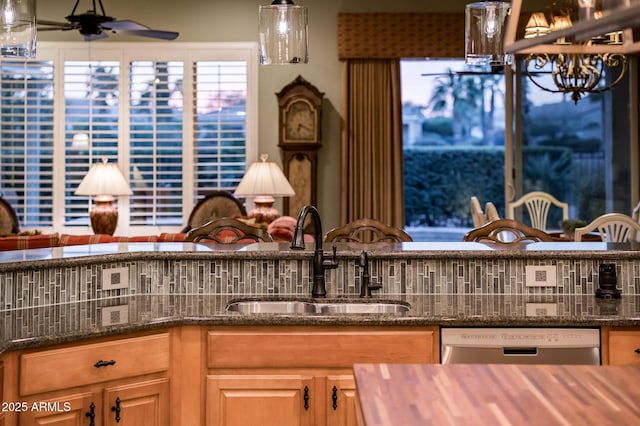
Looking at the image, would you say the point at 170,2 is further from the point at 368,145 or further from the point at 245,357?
the point at 245,357

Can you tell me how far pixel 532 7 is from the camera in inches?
327

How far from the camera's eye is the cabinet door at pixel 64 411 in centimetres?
240

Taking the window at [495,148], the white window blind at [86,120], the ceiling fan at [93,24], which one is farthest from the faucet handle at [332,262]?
the window at [495,148]

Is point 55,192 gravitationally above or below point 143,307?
above

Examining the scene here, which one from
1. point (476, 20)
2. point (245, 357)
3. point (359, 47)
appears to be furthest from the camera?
point (359, 47)

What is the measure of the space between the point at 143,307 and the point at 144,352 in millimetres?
325

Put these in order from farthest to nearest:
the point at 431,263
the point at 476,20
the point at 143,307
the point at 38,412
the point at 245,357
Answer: the point at 431,263
the point at 143,307
the point at 245,357
the point at 476,20
the point at 38,412

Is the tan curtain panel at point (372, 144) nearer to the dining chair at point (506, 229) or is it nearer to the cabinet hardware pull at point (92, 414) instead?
the dining chair at point (506, 229)

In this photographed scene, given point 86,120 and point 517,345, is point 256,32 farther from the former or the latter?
point 517,345

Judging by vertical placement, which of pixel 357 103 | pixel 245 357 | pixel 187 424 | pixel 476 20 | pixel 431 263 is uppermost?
pixel 357 103

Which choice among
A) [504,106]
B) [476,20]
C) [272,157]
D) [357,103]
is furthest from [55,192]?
[476,20]

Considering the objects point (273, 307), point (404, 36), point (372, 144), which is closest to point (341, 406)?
point (273, 307)

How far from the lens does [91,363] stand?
2.53 metres

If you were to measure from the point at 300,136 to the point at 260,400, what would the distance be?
18.2ft
